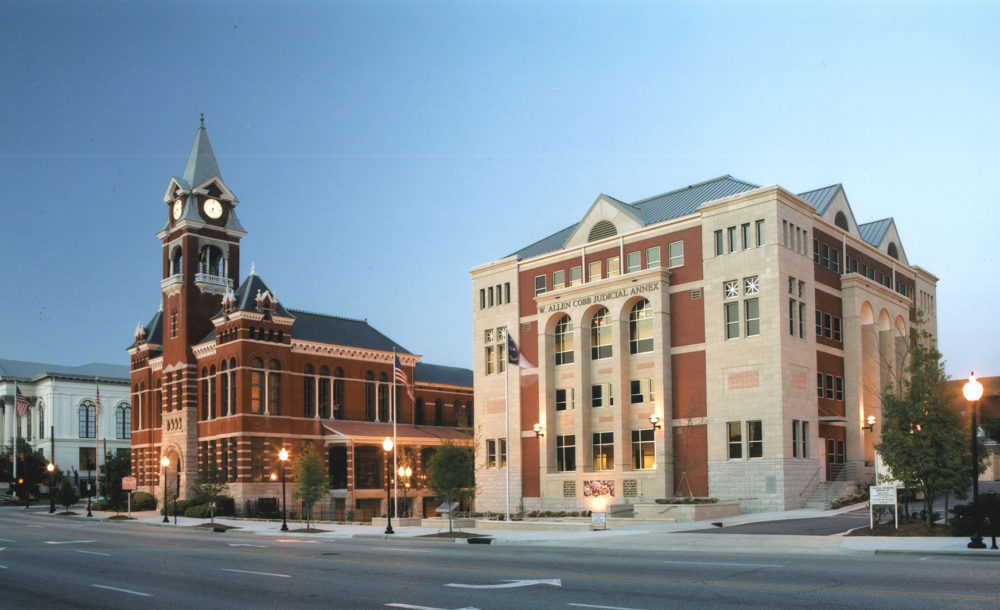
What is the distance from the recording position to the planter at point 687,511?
40.6m

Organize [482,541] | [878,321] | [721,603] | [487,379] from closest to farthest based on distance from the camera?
[721,603]
[482,541]
[878,321]
[487,379]

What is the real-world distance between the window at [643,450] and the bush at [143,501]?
147ft

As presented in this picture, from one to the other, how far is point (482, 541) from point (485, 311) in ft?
101

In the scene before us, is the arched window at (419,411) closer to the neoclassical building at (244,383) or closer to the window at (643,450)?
the neoclassical building at (244,383)

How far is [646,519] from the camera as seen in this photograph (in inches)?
1628

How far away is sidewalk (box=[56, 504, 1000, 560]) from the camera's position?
24.3 metres

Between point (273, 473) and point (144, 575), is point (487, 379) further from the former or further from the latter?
point (144, 575)

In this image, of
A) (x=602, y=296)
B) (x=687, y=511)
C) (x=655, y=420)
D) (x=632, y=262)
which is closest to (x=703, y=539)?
(x=687, y=511)

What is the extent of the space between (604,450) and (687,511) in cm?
1450

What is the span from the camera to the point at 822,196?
54.7 meters

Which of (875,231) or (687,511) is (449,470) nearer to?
(687,511)

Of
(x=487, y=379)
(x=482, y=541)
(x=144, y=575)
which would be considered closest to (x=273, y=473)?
(x=487, y=379)

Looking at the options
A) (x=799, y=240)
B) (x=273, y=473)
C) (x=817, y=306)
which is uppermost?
(x=799, y=240)

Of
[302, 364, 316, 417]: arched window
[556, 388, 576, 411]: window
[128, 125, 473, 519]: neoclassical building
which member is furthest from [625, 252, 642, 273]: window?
[302, 364, 316, 417]: arched window
